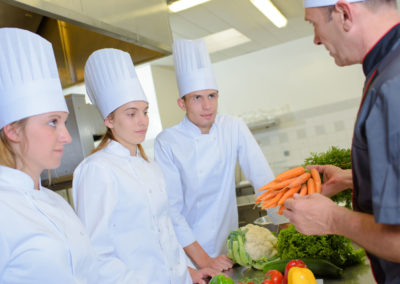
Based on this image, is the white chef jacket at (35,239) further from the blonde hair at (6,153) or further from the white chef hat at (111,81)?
the white chef hat at (111,81)

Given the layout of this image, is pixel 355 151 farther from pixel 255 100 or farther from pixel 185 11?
pixel 255 100

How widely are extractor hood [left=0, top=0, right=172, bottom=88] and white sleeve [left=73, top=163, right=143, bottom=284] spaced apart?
798mm

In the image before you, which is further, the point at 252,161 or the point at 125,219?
the point at 252,161

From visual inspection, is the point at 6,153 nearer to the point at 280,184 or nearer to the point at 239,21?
the point at 280,184

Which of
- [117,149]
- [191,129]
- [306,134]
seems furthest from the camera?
[306,134]

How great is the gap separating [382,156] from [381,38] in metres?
0.30

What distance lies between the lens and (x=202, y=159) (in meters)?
2.25

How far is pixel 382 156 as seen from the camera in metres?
0.75

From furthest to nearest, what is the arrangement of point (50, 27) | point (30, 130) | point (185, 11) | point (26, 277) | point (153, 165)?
point (185, 11)
point (50, 27)
point (153, 165)
point (30, 130)
point (26, 277)

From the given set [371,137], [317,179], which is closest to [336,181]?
[317,179]

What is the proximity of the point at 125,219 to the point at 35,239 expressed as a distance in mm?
546

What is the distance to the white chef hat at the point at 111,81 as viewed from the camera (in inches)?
67.9

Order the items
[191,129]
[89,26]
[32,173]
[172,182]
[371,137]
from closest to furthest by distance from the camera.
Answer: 1. [371,137]
2. [32,173]
3. [89,26]
4. [172,182]
5. [191,129]

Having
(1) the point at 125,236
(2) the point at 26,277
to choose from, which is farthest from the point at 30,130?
(1) the point at 125,236
